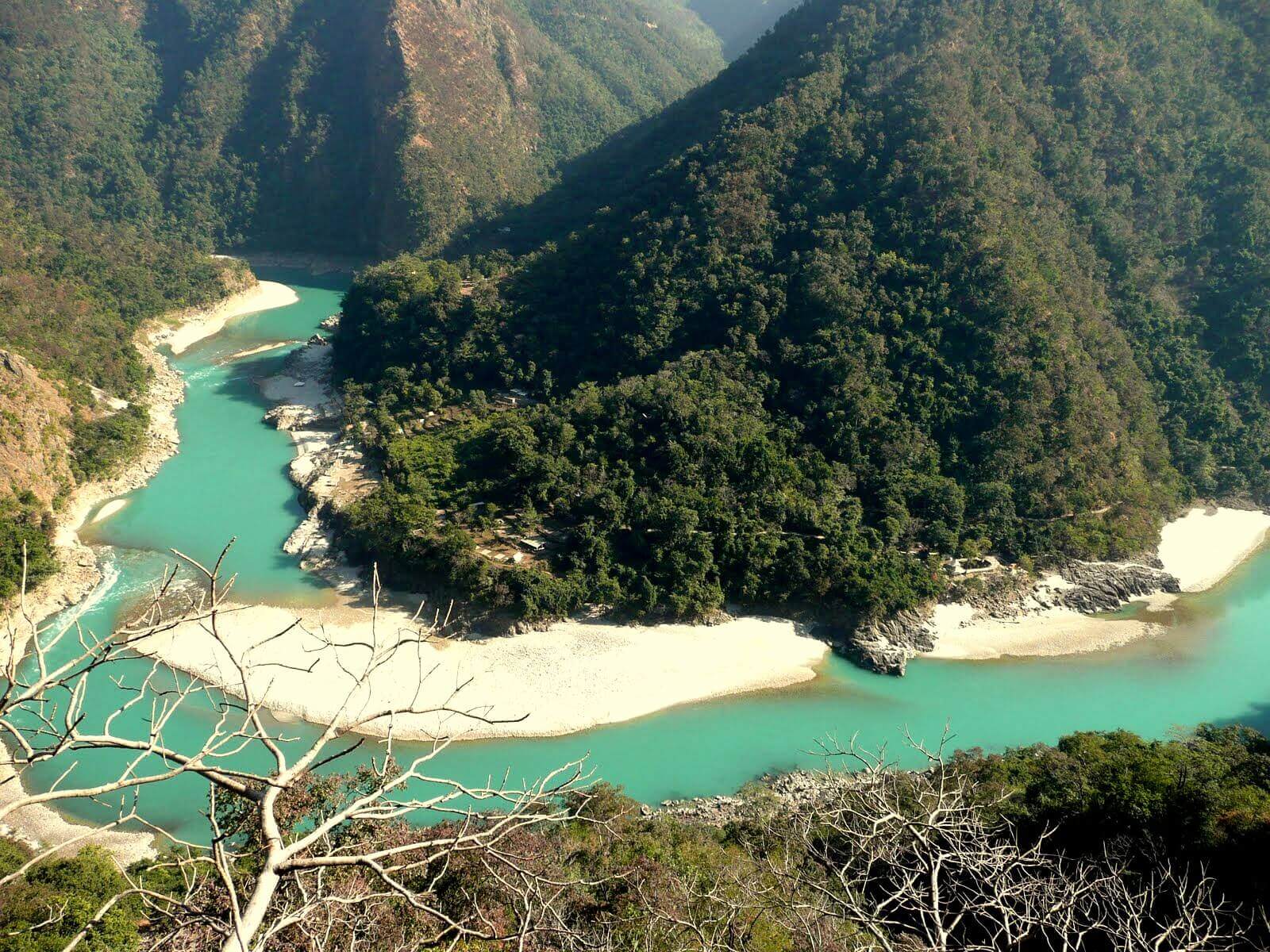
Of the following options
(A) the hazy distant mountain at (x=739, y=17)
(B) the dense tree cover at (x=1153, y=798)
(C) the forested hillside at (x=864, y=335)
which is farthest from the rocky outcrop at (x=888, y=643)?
(A) the hazy distant mountain at (x=739, y=17)

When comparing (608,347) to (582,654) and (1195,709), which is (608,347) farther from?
(1195,709)

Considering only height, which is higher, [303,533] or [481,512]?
[481,512]

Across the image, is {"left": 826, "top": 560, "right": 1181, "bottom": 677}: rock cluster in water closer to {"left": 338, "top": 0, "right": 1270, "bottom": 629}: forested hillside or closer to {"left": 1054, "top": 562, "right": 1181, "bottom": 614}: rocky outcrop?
{"left": 1054, "top": 562, "right": 1181, "bottom": 614}: rocky outcrop

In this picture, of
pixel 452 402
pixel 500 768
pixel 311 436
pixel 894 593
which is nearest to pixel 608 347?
pixel 452 402

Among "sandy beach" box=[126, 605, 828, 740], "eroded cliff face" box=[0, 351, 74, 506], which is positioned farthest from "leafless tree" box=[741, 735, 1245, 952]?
"eroded cliff face" box=[0, 351, 74, 506]

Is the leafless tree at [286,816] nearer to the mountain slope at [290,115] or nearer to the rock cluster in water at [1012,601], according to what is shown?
the rock cluster in water at [1012,601]

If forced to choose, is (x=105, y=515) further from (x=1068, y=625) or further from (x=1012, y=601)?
(x=1068, y=625)
